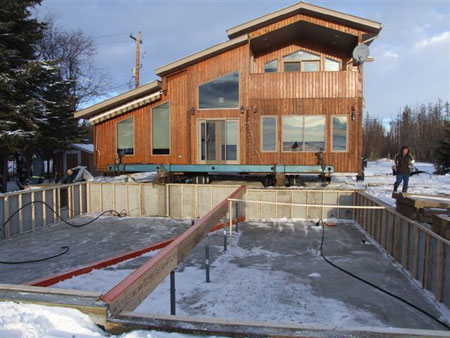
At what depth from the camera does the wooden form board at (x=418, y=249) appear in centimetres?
496

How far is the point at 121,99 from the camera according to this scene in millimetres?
14797

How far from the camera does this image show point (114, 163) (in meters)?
15.4

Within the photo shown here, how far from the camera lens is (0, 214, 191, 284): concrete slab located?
710cm

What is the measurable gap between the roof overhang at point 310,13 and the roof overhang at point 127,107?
171 inches

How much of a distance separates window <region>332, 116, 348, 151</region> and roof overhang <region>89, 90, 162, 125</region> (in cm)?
782

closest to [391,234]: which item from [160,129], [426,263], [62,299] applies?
[426,263]

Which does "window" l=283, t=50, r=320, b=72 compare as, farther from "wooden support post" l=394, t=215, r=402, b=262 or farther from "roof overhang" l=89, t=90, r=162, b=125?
"wooden support post" l=394, t=215, r=402, b=262

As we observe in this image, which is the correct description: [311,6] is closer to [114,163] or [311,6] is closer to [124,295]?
[114,163]

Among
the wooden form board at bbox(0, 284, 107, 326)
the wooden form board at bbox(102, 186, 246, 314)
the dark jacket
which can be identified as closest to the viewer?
the wooden form board at bbox(0, 284, 107, 326)

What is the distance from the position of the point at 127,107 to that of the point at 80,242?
7.40 m

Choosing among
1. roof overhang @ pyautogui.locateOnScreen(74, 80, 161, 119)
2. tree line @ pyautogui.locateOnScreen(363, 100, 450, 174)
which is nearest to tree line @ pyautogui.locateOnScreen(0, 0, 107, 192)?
roof overhang @ pyautogui.locateOnScreen(74, 80, 161, 119)

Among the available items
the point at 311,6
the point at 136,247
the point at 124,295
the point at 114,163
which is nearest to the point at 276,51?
the point at 311,6

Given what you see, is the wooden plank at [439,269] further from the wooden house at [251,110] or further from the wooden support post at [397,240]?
the wooden house at [251,110]

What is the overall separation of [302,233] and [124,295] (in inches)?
309
